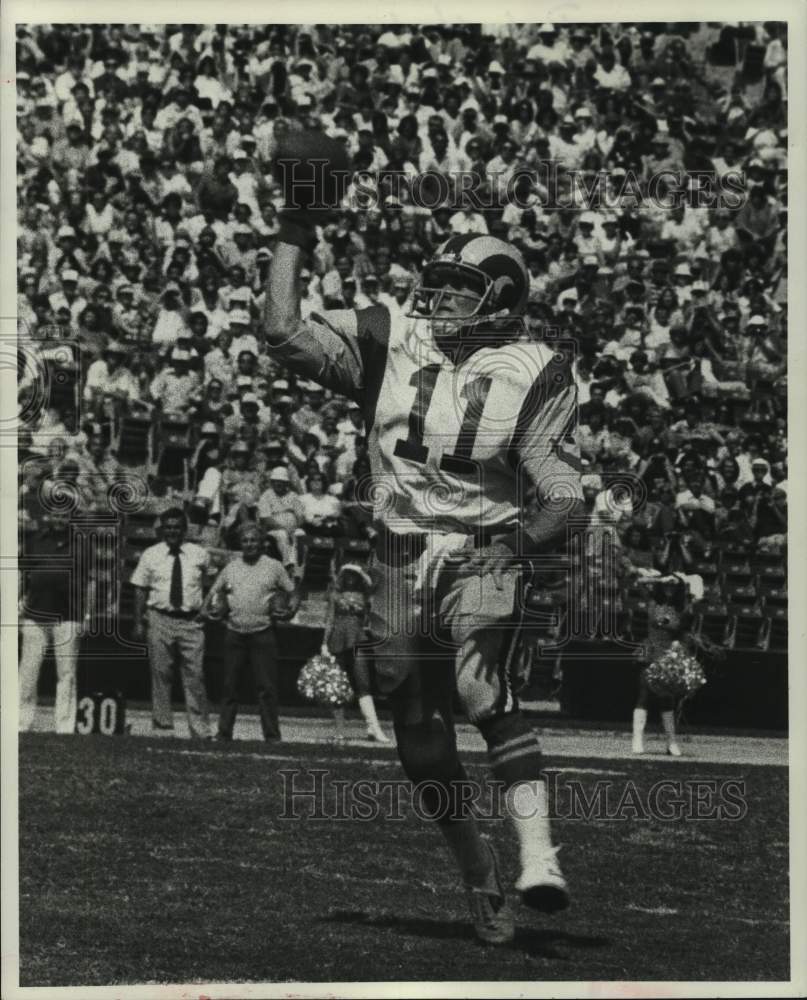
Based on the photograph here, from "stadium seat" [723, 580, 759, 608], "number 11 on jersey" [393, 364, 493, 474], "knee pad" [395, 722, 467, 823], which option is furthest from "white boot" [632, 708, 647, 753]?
"number 11 on jersey" [393, 364, 493, 474]

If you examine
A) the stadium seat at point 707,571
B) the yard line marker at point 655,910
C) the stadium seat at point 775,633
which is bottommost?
the yard line marker at point 655,910

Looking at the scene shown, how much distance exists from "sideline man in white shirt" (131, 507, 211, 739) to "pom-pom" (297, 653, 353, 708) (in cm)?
74

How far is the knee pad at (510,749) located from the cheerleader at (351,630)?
452 cm

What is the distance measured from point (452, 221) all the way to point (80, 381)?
308cm

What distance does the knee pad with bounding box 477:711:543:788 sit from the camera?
259 inches

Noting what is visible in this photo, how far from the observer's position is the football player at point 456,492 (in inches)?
261

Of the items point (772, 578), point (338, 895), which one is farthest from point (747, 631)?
point (338, 895)

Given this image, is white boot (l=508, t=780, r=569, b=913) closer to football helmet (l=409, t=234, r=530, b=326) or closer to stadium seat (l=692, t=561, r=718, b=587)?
football helmet (l=409, t=234, r=530, b=326)

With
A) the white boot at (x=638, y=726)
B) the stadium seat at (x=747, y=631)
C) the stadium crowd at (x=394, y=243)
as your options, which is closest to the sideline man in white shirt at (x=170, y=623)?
the stadium crowd at (x=394, y=243)

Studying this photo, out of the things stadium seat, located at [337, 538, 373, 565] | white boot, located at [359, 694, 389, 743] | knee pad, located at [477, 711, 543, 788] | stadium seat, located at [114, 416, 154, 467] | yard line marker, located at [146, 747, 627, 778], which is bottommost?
yard line marker, located at [146, 747, 627, 778]

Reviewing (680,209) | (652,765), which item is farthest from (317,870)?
(680,209)

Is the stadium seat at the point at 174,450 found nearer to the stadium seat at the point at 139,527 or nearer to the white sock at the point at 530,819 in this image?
the stadium seat at the point at 139,527

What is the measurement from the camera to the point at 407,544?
6738 mm

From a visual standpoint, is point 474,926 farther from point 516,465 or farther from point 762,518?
point 762,518
